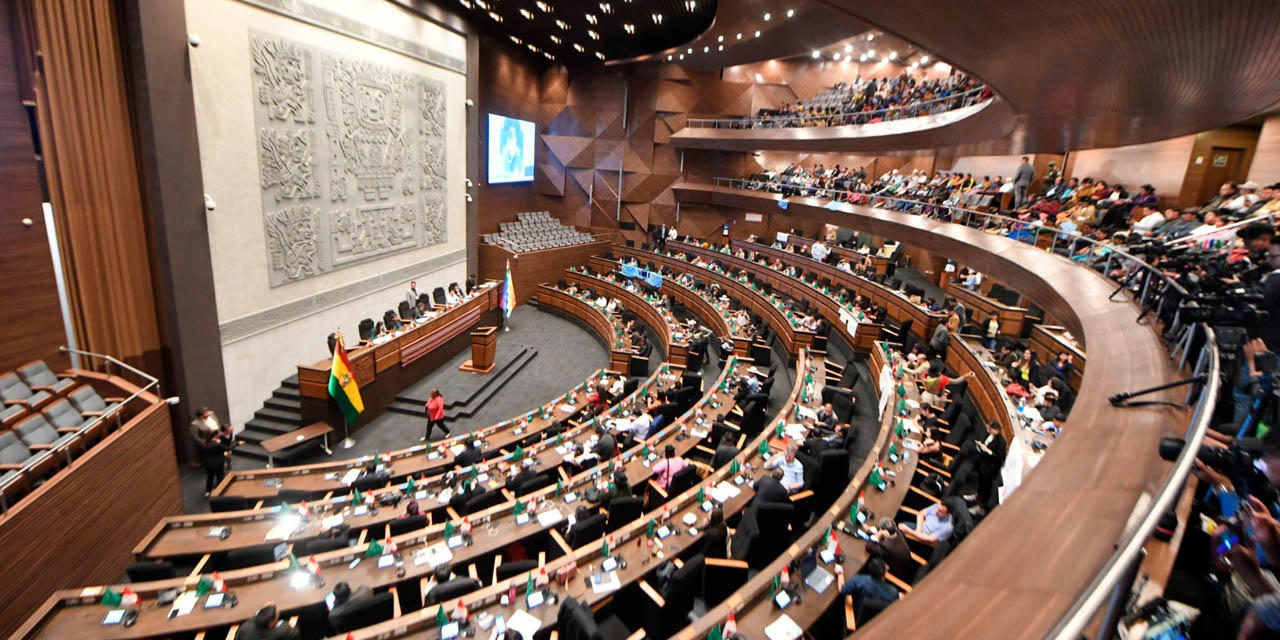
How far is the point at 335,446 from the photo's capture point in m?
8.62

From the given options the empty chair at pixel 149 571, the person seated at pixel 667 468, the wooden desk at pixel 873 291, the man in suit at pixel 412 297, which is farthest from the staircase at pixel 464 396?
the wooden desk at pixel 873 291

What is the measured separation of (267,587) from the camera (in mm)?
4430

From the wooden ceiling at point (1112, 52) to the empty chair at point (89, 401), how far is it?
351 inches

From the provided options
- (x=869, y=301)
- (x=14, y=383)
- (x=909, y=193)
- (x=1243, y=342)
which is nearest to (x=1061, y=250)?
(x=869, y=301)

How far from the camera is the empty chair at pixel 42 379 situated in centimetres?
593

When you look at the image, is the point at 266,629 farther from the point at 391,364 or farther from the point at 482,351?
the point at 482,351

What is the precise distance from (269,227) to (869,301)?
38.1ft

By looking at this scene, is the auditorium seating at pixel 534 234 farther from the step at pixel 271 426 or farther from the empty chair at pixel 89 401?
the empty chair at pixel 89 401

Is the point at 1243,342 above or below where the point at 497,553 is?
above

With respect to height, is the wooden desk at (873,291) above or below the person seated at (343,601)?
above

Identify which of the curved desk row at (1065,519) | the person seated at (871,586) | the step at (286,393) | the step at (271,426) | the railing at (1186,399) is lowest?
the step at (271,426)

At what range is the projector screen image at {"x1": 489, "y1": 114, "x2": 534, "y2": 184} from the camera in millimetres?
18016

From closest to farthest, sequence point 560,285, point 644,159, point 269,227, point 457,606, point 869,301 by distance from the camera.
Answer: point 457,606 < point 269,227 < point 869,301 < point 560,285 < point 644,159

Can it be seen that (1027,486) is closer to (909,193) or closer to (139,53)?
(139,53)
